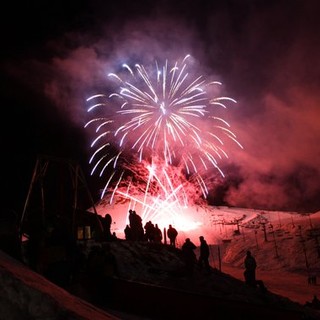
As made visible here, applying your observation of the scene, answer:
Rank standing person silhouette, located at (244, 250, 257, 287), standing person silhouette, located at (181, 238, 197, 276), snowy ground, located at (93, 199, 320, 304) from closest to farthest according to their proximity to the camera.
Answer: standing person silhouette, located at (244, 250, 257, 287)
standing person silhouette, located at (181, 238, 197, 276)
snowy ground, located at (93, 199, 320, 304)

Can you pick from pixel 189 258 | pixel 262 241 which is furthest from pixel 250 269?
pixel 262 241

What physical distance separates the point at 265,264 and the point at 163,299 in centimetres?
3006

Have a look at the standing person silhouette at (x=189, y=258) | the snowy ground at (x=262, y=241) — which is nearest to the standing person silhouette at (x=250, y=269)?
the standing person silhouette at (x=189, y=258)

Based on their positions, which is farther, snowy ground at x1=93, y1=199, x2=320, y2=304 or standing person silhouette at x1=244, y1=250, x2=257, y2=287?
snowy ground at x1=93, y1=199, x2=320, y2=304

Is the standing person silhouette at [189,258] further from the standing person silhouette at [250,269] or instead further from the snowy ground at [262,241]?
the snowy ground at [262,241]

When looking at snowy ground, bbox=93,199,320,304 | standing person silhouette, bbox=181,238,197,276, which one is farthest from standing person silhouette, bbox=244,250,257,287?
snowy ground, bbox=93,199,320,304

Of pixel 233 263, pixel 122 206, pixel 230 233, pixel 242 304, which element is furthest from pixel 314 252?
pixel 122 206

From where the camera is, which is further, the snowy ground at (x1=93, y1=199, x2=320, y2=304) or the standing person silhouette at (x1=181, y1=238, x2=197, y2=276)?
the snowy ground at (x1=93, y1=199, x2=320, y2=304)

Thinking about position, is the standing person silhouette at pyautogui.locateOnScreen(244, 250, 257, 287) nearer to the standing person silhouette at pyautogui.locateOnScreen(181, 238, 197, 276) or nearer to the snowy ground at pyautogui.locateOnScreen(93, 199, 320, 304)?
the standing person silhouette at pyautogui.locateOnScreen(181, 238, 197, 276)

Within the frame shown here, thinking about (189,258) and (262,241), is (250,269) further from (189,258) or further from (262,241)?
(262,241)

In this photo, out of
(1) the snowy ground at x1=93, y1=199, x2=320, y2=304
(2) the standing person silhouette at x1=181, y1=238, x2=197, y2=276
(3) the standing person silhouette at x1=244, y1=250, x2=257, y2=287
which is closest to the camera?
(3) the standing person silhouette at x1=244, y1=250, x2=257, y2=287

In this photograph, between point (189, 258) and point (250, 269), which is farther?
point (189, 258)

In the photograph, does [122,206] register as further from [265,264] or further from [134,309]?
[134,309]

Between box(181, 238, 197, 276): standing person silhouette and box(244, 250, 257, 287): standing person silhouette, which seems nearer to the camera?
box(244, 250, 257, 287): standing person silhouette
